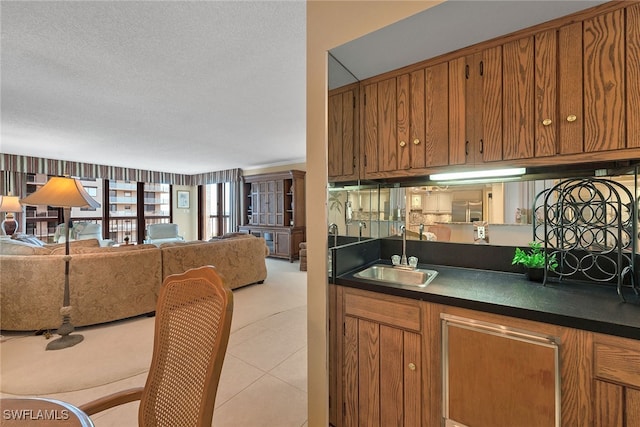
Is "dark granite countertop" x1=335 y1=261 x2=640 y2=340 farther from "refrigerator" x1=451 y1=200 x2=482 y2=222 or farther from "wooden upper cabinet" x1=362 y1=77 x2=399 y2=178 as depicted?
"wooden upper cabinet" x1=362 y1=77 x2=399 y2=178

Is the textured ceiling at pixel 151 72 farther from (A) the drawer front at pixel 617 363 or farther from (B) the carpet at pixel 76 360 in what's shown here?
(B) the carpet at pixel 76 360

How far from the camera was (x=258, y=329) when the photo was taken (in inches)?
113

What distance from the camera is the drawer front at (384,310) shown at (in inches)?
52.8

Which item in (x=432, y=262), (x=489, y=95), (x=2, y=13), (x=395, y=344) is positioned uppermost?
(x=2, y=13)

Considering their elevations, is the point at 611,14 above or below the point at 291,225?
above

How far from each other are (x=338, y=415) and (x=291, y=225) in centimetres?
522

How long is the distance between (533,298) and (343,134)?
4.45ft

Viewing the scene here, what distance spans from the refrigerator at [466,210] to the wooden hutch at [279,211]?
15.3ft

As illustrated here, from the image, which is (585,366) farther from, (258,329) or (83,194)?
(83,194)

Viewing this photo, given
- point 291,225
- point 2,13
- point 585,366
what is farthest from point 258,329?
point 291,225

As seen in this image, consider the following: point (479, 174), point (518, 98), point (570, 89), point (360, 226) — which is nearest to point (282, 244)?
point (360, 226)

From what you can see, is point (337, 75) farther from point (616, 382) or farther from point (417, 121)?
point (616, 382)

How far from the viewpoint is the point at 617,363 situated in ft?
3.05

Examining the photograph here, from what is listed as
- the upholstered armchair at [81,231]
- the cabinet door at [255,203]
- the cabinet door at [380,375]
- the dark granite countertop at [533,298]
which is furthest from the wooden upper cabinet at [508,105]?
the upholstered armchair at [81,231]
